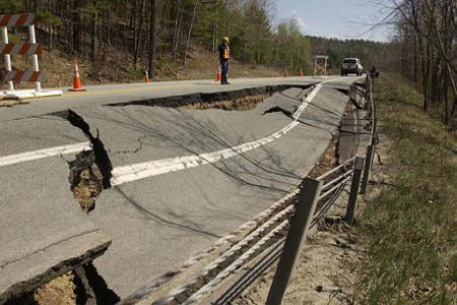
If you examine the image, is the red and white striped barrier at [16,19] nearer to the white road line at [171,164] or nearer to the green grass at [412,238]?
the white road line at [171,164]

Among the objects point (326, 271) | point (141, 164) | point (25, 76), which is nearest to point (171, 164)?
point (141, 164)

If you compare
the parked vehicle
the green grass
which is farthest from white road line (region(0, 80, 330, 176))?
the parked vehicle

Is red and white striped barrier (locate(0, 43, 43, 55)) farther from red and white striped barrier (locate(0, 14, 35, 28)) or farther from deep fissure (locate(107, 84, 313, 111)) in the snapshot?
deep fissure (locate(107, 84, 313, 111))

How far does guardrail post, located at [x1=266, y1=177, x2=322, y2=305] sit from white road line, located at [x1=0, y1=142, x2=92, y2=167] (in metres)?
3.06

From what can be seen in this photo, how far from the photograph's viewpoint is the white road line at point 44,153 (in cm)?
413

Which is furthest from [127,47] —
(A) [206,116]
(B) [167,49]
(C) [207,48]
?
(A) [206,116]

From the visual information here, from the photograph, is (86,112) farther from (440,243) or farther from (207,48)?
(207,48)

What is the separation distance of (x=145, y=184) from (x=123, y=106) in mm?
2580

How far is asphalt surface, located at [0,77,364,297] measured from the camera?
332 centimetres

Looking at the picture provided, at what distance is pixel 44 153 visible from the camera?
4.46 m

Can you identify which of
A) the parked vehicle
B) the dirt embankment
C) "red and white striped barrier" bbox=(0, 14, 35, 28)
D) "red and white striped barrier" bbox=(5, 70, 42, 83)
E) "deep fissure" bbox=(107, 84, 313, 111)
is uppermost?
the parked vehicle

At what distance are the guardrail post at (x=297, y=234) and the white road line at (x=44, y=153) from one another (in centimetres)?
306

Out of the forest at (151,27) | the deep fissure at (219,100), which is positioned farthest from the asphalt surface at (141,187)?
the forest at (151,27)

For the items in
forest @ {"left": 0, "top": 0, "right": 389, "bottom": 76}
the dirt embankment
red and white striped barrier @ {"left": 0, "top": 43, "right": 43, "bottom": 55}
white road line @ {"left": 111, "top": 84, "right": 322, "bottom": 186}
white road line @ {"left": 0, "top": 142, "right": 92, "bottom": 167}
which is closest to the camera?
the dirt embankment
